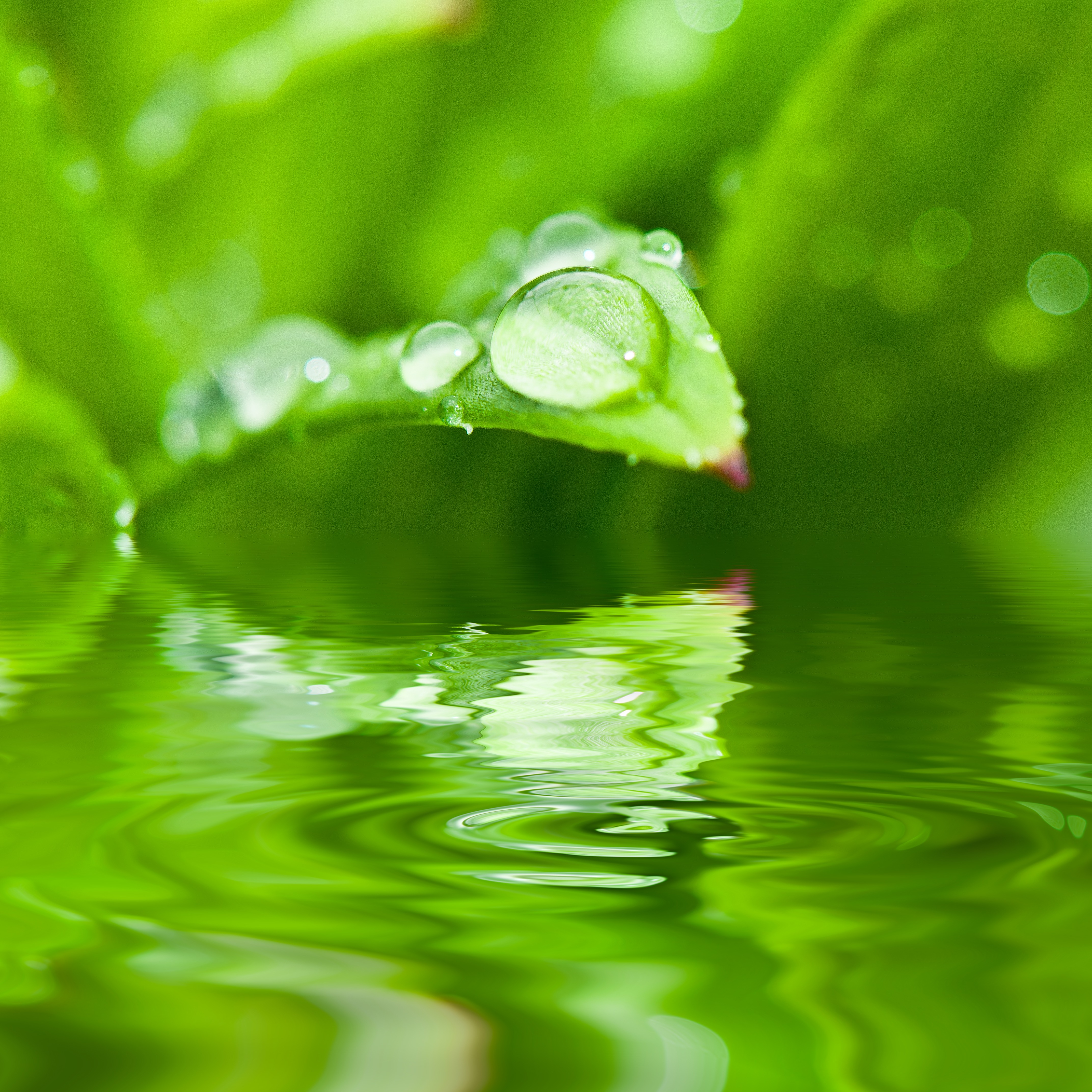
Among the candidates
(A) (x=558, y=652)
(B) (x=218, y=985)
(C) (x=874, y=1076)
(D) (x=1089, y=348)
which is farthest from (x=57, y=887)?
(D) (x=1089, y=348)

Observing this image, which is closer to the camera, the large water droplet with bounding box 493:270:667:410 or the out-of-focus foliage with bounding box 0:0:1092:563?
the large water droplet with bounding box 493:270:667:410

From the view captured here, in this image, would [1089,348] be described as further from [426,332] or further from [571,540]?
[426,332]

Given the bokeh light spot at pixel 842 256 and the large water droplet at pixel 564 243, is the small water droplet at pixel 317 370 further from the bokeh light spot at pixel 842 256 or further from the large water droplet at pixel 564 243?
the bokeh light spot at pixel 842 256

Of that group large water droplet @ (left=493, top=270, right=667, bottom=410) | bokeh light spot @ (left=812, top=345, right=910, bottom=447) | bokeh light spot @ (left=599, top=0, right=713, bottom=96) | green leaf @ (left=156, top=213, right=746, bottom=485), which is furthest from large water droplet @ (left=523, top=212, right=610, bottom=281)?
bokeh light spot @ (left=812, top=345, right=910, bottom=447)

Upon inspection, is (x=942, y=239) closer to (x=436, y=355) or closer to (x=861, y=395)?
(x=861, y=395)

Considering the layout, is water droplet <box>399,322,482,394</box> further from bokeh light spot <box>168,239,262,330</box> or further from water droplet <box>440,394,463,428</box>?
bokeh light spot <box>168,239,262,330</box>

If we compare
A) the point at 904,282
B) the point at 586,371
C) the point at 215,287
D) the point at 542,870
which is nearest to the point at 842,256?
the point at 904,282
